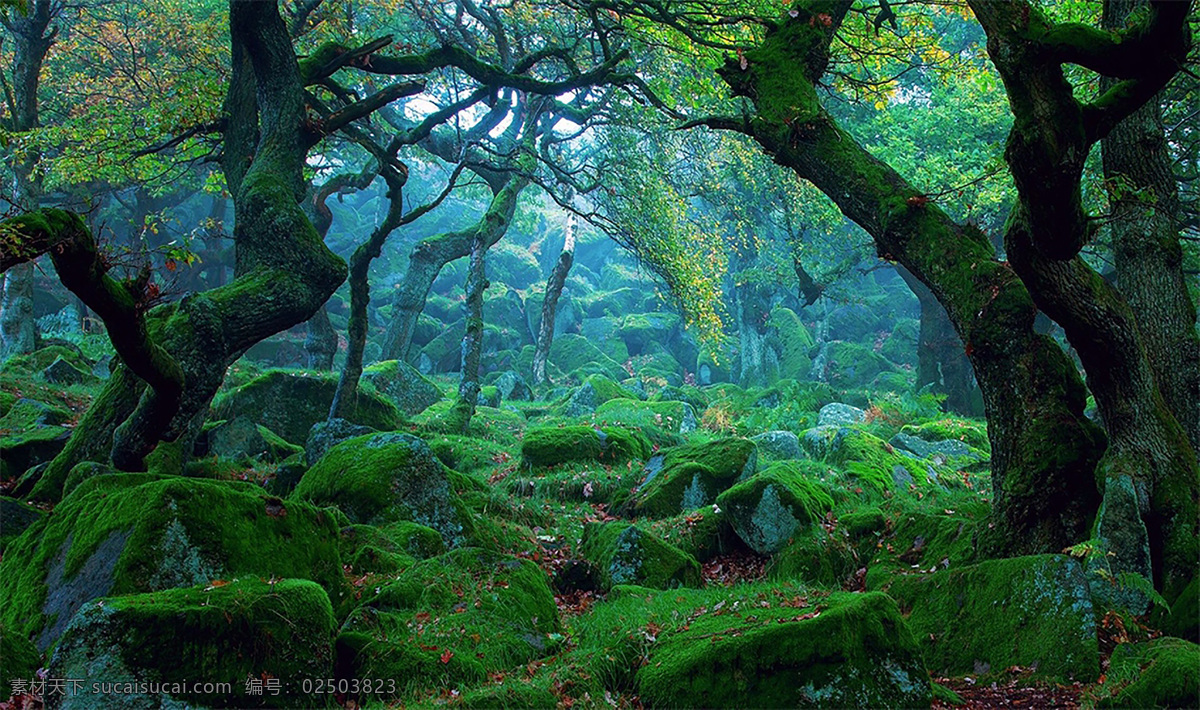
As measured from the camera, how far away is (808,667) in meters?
4.17

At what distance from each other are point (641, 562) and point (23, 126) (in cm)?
1567

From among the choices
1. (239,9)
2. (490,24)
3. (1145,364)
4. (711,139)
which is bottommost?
(1145,364)

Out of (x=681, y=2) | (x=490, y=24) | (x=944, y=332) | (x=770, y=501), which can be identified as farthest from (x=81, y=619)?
(x=944, y=332)

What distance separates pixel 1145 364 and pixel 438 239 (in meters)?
18.3

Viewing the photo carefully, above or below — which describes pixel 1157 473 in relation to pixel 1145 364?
below

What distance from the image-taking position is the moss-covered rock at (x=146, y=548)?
466 cm

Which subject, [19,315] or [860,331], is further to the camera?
[860,331]

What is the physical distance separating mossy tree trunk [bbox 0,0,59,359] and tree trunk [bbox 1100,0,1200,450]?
1796cm

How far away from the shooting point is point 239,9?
380 inches

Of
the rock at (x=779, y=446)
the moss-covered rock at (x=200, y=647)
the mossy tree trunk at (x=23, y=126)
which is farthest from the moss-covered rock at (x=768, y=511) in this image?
the mossy tree trunk at (x=23, y=126)

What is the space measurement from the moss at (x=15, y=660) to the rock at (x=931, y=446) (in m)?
12.9

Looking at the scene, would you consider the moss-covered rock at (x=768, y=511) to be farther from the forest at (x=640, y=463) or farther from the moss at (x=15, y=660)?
the moss at (x=15, y=660)

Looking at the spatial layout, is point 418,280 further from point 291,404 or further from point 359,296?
point 359,296

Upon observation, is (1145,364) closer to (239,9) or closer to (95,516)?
(95,516)
